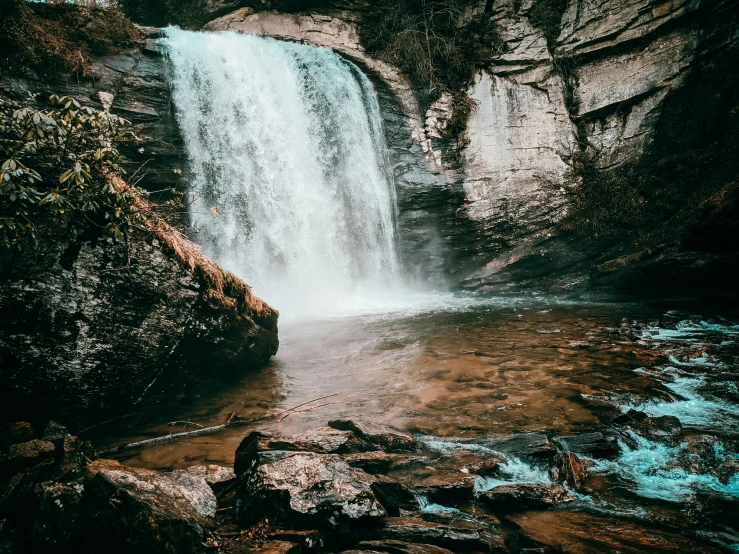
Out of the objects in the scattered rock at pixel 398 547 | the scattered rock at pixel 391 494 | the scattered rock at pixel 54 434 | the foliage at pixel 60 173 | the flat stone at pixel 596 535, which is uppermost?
the foliage at pixel 60 173

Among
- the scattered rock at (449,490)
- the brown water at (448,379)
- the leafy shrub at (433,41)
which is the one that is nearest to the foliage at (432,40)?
the leafy shrub at (433,41)

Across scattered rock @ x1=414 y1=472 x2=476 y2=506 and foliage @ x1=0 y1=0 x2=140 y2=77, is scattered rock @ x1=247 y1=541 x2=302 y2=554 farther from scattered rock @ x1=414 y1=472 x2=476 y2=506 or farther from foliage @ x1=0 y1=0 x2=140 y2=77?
foliage @ x1=0 y1=0 x2=140 y2=77

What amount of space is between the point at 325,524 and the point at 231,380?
14.2ft

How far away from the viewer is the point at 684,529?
8.75 ft

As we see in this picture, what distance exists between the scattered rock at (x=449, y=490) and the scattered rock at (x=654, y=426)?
2.02 metres

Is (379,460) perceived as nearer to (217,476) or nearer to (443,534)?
(443,534)

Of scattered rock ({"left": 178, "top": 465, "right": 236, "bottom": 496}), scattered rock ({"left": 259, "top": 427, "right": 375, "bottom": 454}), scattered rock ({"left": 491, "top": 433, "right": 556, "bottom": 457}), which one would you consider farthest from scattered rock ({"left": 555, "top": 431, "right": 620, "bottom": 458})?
scattered rock ({"left": 178, "top": 465, "right": 236, "bottom": 496})

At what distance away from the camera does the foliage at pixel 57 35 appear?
9148mm

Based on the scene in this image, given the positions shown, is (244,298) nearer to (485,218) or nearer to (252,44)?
(485,218)

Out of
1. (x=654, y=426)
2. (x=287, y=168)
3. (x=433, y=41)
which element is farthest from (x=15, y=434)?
(x=433, y=41)

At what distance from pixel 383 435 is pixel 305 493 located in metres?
1.42

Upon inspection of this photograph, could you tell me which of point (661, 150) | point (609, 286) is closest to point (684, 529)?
point (609, 286)

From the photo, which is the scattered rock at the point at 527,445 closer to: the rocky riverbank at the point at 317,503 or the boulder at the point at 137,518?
the rocky riverbank at the point at 317,503

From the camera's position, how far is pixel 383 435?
13.3 ft
